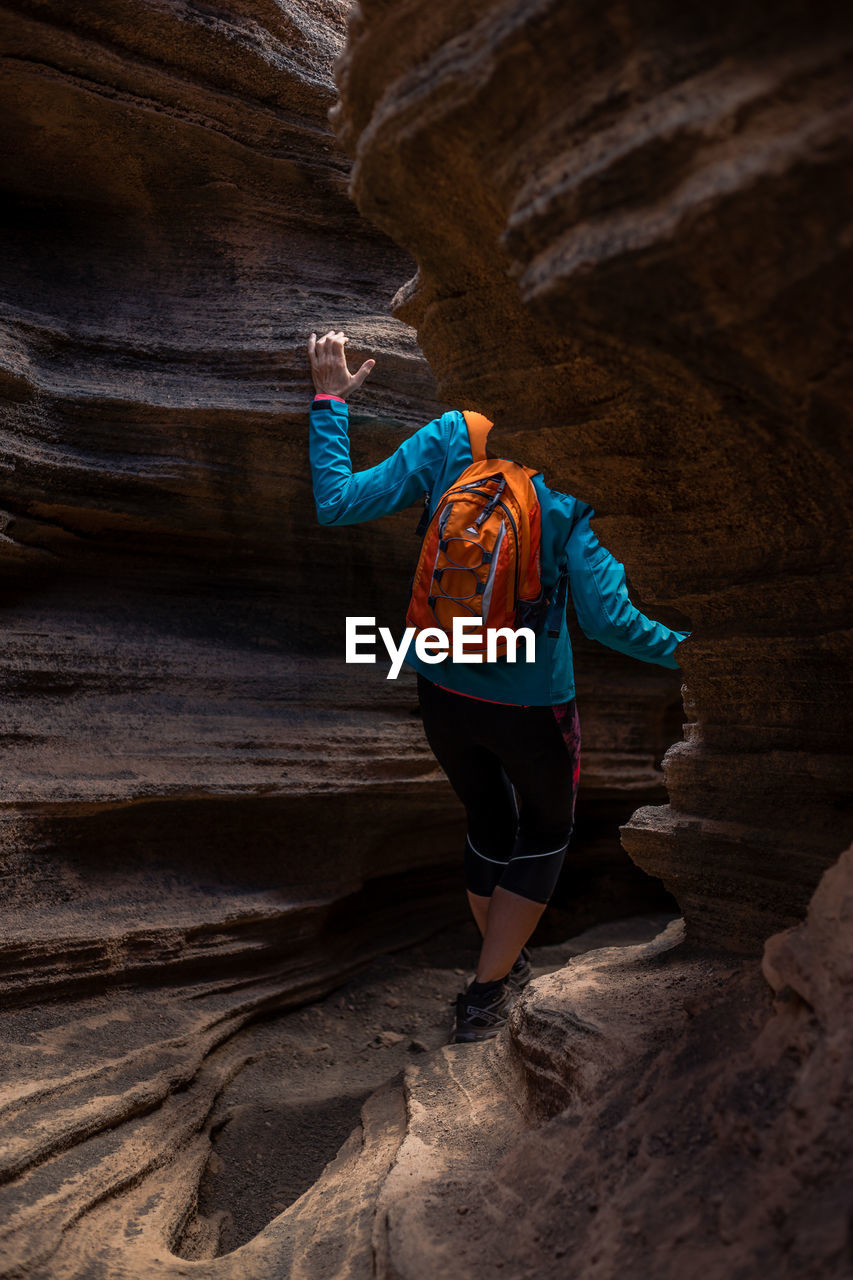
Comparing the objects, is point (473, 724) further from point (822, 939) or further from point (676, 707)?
point (676, 707)

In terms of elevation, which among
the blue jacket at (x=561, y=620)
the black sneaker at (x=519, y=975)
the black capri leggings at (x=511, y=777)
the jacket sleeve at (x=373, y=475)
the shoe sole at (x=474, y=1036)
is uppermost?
the jacket sleeve at (x=373, y=475)

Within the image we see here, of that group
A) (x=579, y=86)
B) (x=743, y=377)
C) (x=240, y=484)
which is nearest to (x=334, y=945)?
(x=240, y=484)

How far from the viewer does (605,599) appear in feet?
10.2

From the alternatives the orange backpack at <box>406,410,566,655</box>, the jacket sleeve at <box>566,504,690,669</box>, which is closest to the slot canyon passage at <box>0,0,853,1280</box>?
the jacket sleeve at <box>566,504,690,669</box>

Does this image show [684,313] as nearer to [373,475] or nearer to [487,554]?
[487,554]

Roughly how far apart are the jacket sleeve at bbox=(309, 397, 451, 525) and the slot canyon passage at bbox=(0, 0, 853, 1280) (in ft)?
2.04

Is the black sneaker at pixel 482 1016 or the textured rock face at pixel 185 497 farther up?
the textured rock face at pixel 185 497

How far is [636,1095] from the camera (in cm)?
203

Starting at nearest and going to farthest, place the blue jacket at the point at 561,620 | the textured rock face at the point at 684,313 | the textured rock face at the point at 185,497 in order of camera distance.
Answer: the textured rock face at the point at 684,313 < the blue jacket at the point at 561,620 < the textured rock face at the point at 185,497

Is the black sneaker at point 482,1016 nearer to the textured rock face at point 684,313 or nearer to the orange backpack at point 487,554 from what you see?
the textured rock face at point 684,313

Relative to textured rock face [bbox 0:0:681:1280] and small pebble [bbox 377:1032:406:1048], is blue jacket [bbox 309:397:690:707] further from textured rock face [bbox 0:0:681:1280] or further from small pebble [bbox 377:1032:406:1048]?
small pebble [bbox 377:1032:406:1048]

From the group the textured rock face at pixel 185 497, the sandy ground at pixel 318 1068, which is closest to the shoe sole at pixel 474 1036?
the sandy ground at pixel 318 1068

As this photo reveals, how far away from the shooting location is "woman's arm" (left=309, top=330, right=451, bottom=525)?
11.3 ft

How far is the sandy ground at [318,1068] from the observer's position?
2.97 meters
